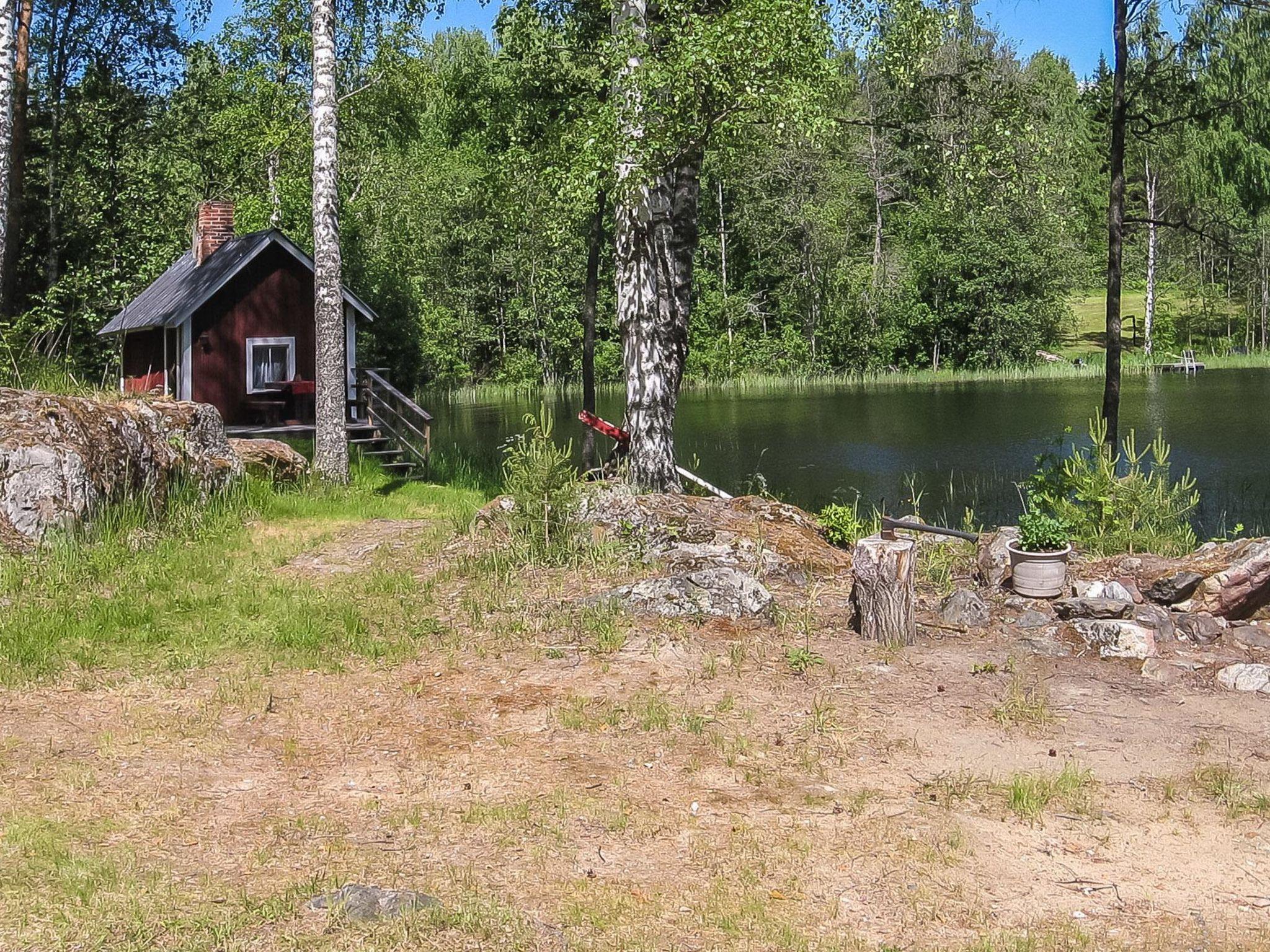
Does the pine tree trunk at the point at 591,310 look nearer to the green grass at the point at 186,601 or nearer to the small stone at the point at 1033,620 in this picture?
the green grass at the point at 186,601

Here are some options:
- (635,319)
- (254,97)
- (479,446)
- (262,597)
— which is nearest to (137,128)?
(254,97)

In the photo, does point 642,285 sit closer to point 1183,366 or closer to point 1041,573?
point 1041,573

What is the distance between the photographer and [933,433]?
29781mm

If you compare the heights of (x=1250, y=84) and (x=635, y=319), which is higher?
(x=1250, y=84)

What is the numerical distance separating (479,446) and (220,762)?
74.5 feet

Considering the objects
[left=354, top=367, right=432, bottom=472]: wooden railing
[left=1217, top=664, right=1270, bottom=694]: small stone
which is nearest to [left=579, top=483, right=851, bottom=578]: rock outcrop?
[left=1217, top=664, right=1270, bottom=694]: small stone

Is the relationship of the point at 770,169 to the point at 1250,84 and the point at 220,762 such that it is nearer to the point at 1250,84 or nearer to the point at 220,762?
the point at 1250,84

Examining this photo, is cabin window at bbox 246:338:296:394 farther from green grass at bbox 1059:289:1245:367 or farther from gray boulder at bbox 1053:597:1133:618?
green grass at bbox 1059:289:1245:367

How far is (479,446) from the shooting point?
28969 millimetres

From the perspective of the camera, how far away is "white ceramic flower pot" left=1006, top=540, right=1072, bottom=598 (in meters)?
9.08

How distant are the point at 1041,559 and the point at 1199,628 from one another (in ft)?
3.81

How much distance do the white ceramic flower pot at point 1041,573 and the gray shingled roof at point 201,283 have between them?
16963mm

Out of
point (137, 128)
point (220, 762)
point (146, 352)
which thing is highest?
point (137, 128)

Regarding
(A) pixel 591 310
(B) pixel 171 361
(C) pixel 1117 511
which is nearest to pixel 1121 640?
(C) pixel 1117 511
